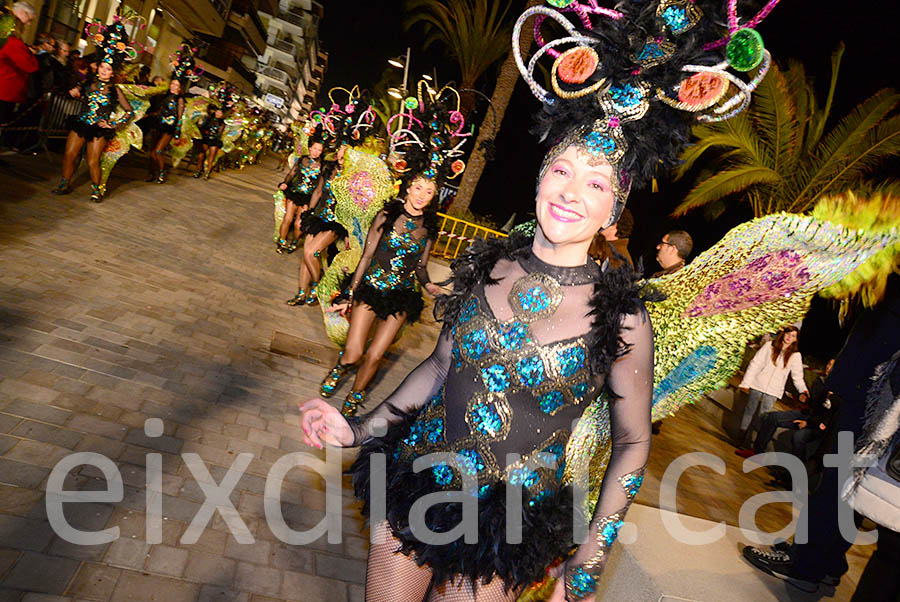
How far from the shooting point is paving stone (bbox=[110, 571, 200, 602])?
2.45 metres

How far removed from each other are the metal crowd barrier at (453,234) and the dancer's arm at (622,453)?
10341mm

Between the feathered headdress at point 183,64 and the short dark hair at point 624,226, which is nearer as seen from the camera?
the short dark hair at point 624,226

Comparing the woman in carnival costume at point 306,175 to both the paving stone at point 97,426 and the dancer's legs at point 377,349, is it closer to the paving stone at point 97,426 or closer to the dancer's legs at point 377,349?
the dancer's legs at point 377,349

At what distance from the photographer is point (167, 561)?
2.70m

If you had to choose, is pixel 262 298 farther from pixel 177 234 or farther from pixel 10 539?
pixel 10 539

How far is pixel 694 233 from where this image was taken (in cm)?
2088

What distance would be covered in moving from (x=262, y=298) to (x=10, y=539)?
193 inches

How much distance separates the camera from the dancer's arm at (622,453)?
168 cm

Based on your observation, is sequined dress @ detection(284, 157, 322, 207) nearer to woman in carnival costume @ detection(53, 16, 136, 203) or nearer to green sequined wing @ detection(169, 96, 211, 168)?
woman in carnival costume @ detection(53, 16, 136, 203)

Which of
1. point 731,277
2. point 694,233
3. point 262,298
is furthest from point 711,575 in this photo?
point 694,233

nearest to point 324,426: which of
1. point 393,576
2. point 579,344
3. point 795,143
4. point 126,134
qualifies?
point 393,576

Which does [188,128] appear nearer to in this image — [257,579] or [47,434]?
[47,434]

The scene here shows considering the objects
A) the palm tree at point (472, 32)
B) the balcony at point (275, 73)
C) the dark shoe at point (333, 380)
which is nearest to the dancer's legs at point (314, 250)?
the dark shoe at point (333, 380)

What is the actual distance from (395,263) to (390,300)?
0.35 m
